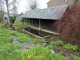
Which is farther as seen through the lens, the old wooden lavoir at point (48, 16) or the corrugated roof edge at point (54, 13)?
the old wooden lavoir at point (48, 16)

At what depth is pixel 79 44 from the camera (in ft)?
21.4

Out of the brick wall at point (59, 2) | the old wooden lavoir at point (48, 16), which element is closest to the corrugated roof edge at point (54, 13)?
the old wooden lavoir at point (48, 16)

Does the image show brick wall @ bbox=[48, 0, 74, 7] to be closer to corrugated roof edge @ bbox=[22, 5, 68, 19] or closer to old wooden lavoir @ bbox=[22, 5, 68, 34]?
old wooden lavoir @ bbox=[22, 5, 68, 34]

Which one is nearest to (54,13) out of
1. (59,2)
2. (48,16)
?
(48,16)

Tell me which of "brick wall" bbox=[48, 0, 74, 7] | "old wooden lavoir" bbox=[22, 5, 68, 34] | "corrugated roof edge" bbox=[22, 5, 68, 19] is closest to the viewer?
"corrugated roof edge" bbox=[22, 5, 68, 19]

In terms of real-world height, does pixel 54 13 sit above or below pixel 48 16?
above

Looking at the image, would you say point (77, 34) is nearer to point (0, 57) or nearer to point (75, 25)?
point (75, 25)

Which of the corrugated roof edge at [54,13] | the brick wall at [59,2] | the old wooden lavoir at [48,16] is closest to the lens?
the corrugated roof edge at [54,13]

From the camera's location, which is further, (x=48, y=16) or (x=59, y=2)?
(x=59, y=2)

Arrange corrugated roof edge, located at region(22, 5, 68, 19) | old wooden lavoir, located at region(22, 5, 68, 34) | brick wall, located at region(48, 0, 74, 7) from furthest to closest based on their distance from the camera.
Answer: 1. brick wall, located at region(48, 0, 74, 7)
2. old wooden lavoir, located at region(22, 5, 68, 34)
3. corrugated roof edge, located at region(22, 5, 68, 19)

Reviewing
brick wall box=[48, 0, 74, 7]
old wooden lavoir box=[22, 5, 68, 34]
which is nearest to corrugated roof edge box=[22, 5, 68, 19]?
old wooden lavoir box=[22, 5, 68, 34]

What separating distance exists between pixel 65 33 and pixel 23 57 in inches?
156

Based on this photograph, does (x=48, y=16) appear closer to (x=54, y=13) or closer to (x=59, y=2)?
(x=54, y=13)

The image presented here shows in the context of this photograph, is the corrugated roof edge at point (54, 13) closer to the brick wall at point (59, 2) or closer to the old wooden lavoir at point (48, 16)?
the old wooden lavoir at point (48, 16)
